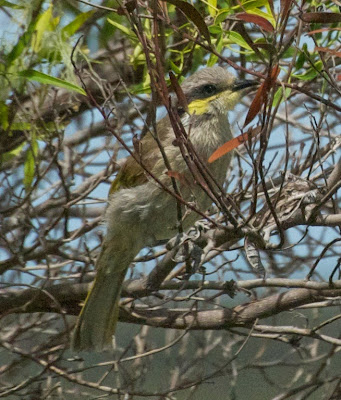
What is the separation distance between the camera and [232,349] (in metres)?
3.24

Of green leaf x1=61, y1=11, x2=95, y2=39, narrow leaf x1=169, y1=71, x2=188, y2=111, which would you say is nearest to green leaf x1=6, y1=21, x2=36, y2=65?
green leaf x1=61, y1=11, x2=95, y2=39

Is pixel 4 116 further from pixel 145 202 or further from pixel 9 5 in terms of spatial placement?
pixel 145 202

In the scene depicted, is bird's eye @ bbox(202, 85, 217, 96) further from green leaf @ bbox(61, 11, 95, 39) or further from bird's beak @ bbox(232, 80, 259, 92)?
green leaf @ bbox(61, 11, 95, 39)

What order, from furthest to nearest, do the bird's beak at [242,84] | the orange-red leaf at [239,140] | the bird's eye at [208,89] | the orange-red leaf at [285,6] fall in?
the bird's eye at [208,89]
the bird's beak at [242,84]
the orange-red leaf at [239,140]
the orange-red leaf at [285,6]

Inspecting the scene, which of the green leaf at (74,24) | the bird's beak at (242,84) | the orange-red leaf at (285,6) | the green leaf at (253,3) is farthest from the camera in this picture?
the bird's beak at (242,84)

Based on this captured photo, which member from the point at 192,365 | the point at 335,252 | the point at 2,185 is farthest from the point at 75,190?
the point at 335,252

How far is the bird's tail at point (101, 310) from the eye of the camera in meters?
2.72

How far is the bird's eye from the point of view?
2766 mm

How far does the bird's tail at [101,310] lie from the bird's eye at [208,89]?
72 centimetres

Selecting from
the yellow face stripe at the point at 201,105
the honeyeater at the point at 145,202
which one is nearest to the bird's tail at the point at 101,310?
the honeyeater at the point at 145,202

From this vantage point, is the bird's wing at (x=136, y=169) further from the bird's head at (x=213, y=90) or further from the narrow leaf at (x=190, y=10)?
the narrow leaf at (x=190, y=10)

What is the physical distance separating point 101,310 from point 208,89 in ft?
3.18

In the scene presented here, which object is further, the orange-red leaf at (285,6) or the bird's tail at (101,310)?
the bird's tail at (101,310)

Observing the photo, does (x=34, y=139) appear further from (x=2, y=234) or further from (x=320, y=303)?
(x=320, y=303)
